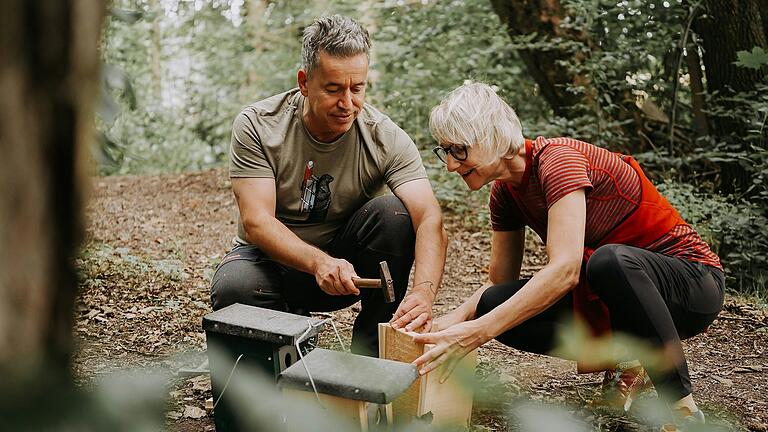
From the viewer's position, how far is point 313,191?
9.86 ft

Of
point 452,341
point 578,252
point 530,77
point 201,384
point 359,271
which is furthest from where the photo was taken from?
point 530,77

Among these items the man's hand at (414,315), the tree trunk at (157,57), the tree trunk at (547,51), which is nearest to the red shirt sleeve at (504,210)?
the man's hand at (414,315)

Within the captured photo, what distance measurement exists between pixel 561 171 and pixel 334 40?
0.96 meters

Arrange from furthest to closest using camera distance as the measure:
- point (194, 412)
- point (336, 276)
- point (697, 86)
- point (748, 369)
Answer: point (697, 86)
point (748, 369)
point (194, 412)
point (336, 276)

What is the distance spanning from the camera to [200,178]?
8.91m

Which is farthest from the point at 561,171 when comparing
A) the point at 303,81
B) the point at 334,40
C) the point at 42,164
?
the point at 42,164

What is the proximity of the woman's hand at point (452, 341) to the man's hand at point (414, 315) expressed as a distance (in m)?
0.20

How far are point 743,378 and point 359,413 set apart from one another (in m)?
2.22

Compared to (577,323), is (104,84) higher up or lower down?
higher up

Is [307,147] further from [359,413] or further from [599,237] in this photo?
[359,413]

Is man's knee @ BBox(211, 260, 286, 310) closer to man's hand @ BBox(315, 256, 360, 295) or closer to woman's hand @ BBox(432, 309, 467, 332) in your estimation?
man's hand @ BBox(315, 256, 360, 295)

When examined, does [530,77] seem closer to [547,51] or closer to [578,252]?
[547,51]

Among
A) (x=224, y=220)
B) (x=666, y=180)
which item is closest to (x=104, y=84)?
(x=666, y=180)

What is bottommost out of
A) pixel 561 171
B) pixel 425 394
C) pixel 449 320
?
pixel 425 394
